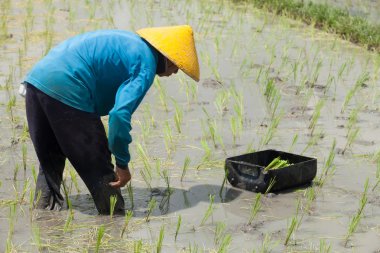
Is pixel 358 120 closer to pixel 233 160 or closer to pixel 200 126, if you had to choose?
pixel 200 126

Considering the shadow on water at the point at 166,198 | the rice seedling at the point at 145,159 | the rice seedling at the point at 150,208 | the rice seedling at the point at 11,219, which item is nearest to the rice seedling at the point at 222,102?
the rice seedling at the point at 145,159

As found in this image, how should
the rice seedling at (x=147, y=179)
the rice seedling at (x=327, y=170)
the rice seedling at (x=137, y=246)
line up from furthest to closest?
the rice seedling at (x=327, y=170), the rice seedling at (x=147, y=179), the rice seedling at (x=137, y=246)

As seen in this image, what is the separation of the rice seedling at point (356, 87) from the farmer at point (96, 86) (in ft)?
7.34

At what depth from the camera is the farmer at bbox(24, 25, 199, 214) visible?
392 centimetres

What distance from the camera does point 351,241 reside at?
3844 mm

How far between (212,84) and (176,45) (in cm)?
247

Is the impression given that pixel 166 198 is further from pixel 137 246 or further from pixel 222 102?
pixel 222 102

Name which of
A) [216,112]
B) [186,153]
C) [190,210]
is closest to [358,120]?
[216,112]

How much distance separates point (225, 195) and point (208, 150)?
0.51m

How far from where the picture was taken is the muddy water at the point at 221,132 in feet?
12.8

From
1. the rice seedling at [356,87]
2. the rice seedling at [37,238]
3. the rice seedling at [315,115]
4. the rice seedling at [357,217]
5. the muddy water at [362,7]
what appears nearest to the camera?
Result: the rice seedling at [37,238]

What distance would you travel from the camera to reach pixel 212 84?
6434 millimetres

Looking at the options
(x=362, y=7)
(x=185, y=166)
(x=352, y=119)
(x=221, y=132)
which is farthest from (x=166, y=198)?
(x=362, y=7)

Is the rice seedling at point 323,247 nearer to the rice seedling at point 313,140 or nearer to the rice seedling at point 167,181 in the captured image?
the rice seedling at point 167,181
